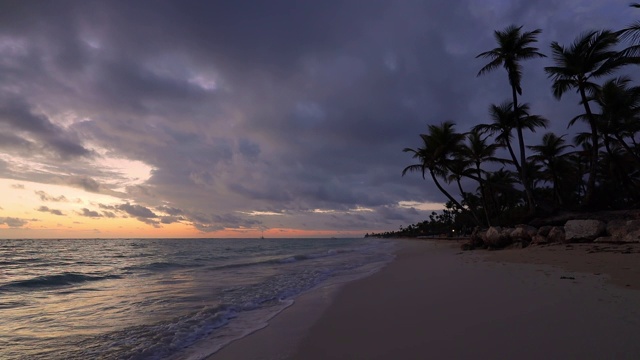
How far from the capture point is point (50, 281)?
15.1 meters

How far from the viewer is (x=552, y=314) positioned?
208 inches

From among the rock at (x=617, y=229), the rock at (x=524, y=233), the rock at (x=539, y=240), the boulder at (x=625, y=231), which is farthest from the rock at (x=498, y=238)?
the boulder at (x=625, y=231)

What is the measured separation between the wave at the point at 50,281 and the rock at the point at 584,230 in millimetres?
21682

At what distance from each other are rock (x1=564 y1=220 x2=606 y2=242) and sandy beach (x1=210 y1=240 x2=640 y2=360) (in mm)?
7690

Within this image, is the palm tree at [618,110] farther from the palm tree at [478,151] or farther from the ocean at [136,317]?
the ocean at [136,317]

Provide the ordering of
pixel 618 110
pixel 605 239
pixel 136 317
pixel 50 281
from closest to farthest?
pixel 136 317 → pixel 605 239 → pixel 50 281 → pixel 618 110

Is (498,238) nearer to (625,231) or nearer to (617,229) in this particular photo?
(617,229)

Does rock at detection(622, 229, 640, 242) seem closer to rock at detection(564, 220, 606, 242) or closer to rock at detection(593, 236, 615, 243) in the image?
rock at detection(593, 236, 615, 243)

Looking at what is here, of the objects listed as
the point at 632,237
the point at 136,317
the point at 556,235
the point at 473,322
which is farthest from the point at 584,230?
the point at 136,317

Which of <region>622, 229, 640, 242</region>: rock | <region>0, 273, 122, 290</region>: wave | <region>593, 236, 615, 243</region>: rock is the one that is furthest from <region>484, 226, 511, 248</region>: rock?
<region>0, 273, 122, 290</region>: wave

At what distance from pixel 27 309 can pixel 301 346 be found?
8.57 m

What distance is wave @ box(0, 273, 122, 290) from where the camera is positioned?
13.9 m

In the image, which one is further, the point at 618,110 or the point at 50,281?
the point at 618,110

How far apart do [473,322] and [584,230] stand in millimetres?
14719
